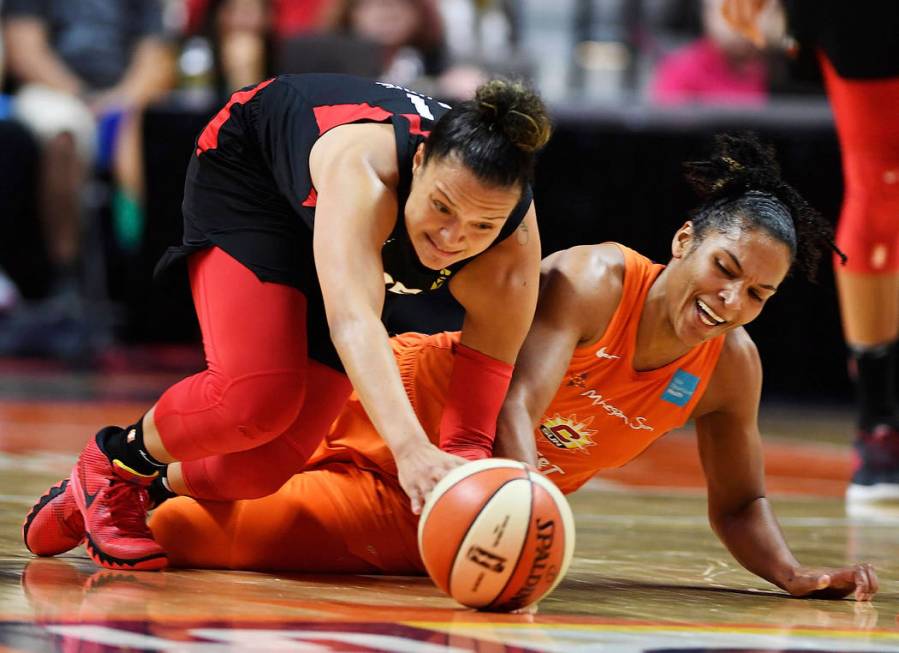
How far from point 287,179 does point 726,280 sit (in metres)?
0.94

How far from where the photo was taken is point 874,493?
16.1ft

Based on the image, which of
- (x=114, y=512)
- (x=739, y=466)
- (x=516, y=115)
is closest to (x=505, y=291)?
(x=516, y=115)

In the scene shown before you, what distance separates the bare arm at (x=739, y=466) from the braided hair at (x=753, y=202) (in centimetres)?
28

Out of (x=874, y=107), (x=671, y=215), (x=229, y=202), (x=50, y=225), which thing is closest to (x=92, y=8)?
(x=50, y=225)

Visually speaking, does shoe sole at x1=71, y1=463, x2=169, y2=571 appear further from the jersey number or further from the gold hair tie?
the gold hair tie

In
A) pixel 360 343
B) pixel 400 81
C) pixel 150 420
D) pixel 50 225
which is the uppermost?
pixel 360 343

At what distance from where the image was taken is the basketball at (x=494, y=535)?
2.60 meters

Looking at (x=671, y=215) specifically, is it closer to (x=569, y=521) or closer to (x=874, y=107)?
(x=874, y=107)

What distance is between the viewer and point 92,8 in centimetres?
952

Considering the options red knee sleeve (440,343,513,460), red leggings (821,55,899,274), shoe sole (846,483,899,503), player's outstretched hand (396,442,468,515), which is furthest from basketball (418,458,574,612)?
shoe sole (846,483,899,503)

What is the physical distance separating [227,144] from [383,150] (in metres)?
0.55

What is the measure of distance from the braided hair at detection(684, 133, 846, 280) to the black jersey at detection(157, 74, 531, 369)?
0.48 m

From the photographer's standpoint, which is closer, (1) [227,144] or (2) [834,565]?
(1) [227,144]

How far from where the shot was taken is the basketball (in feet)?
8.54
